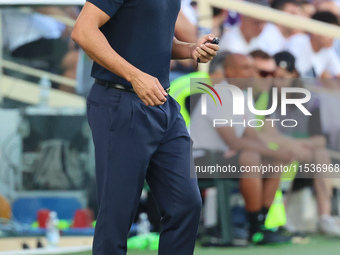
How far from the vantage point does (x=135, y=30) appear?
2.68 metres

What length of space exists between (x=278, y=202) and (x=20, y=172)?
A: 205cm

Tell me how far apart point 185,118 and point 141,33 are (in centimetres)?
266

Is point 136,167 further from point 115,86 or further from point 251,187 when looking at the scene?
point 251,187

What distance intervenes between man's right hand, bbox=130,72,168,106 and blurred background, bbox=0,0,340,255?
2.63 m

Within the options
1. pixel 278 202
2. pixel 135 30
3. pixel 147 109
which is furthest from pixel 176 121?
pixel 278 202

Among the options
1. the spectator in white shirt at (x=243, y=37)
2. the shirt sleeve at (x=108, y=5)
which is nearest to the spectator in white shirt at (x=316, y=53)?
the spectator in white shirt at (x=243, y=37)

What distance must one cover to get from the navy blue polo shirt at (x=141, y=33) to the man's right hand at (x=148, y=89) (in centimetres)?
18

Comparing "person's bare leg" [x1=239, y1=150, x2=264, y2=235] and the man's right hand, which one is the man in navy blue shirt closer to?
the man's right hand

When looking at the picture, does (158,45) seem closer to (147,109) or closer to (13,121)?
(147,109)

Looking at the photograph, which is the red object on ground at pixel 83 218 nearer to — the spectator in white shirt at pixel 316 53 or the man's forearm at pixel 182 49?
the spectator in white shirt at pixel 316 53

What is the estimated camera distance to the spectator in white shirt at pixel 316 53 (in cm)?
552

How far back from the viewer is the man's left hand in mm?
2768

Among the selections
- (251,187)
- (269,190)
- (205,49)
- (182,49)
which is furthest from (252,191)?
(205,49)

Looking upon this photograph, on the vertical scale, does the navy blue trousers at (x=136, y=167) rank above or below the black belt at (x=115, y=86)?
below
